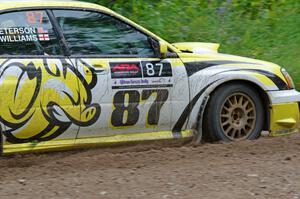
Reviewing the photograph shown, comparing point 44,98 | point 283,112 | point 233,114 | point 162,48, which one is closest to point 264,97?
point 283,112

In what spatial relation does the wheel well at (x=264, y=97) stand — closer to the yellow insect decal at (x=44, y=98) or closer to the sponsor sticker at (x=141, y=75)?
the sponsor sticker at (x=141, y=75)

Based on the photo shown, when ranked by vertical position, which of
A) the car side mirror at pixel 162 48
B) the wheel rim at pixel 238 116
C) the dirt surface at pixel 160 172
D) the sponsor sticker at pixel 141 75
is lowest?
the dirt surface at pixel 160 172

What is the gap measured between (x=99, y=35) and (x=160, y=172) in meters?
1.69

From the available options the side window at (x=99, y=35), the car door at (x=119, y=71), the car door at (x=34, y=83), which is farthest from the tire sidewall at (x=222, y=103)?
the car door at (x=34, y=83)

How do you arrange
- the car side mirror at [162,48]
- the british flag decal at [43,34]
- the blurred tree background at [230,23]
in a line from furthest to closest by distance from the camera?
the blurred tree background at [230,23] → the car side mirror at [162,48] → the british flag decal at [43,34]

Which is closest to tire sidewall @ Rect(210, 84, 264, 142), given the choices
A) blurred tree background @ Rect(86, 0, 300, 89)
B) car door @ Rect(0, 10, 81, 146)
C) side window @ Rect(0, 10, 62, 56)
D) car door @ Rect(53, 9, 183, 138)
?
car door @ Rect(53, 9, 183, 138)

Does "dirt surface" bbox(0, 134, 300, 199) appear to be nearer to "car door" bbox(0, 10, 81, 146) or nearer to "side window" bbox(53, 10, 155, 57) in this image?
"car door" bbox(0, 10, 81, 146)

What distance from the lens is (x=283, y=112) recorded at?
24.7 feet

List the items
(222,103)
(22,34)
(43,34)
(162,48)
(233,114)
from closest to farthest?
1. (22,34)
2. (43,34)
3. (162,48)
4. (222,103)
5. (233,114)

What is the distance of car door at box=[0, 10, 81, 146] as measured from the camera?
6266 millimetres

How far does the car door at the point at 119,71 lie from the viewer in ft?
22.0

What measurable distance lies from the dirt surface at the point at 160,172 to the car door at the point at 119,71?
30cm

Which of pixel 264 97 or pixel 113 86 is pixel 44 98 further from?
pixel 264 97

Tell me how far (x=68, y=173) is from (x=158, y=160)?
37.0 inches
